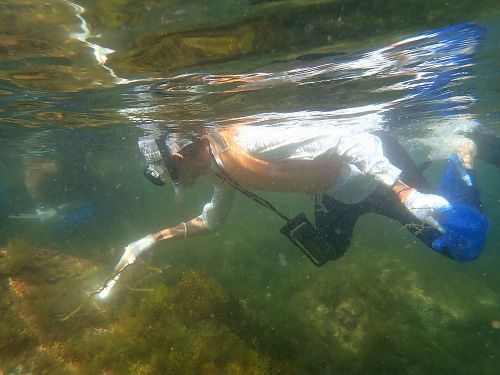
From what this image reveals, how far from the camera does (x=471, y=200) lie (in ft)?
21.3

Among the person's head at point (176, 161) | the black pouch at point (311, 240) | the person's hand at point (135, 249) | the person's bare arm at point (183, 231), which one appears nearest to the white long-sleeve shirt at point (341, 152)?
the person's head at point (176, 161)

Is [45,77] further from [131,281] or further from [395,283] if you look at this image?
[395,283]

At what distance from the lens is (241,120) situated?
41.7 ft

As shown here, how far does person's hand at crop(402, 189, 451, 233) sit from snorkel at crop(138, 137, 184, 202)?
4.54 metres

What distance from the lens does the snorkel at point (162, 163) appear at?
A: 262 inches

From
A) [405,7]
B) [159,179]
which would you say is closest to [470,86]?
[405,7]

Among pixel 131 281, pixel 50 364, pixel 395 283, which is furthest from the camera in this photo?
pixel 395 283

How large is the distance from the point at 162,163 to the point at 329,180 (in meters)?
3.59

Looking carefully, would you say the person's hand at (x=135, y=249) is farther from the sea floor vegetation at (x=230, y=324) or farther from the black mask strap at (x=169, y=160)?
the black mask strap at (x=169, y=160)

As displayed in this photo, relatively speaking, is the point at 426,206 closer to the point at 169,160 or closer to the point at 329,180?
the point at 329,180

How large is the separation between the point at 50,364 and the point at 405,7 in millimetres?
10025

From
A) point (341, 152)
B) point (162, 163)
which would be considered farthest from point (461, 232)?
point (162, 163)

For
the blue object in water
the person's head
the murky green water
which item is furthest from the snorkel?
the blue object in water

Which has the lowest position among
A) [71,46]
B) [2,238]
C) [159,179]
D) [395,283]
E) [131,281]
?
[395,283]
